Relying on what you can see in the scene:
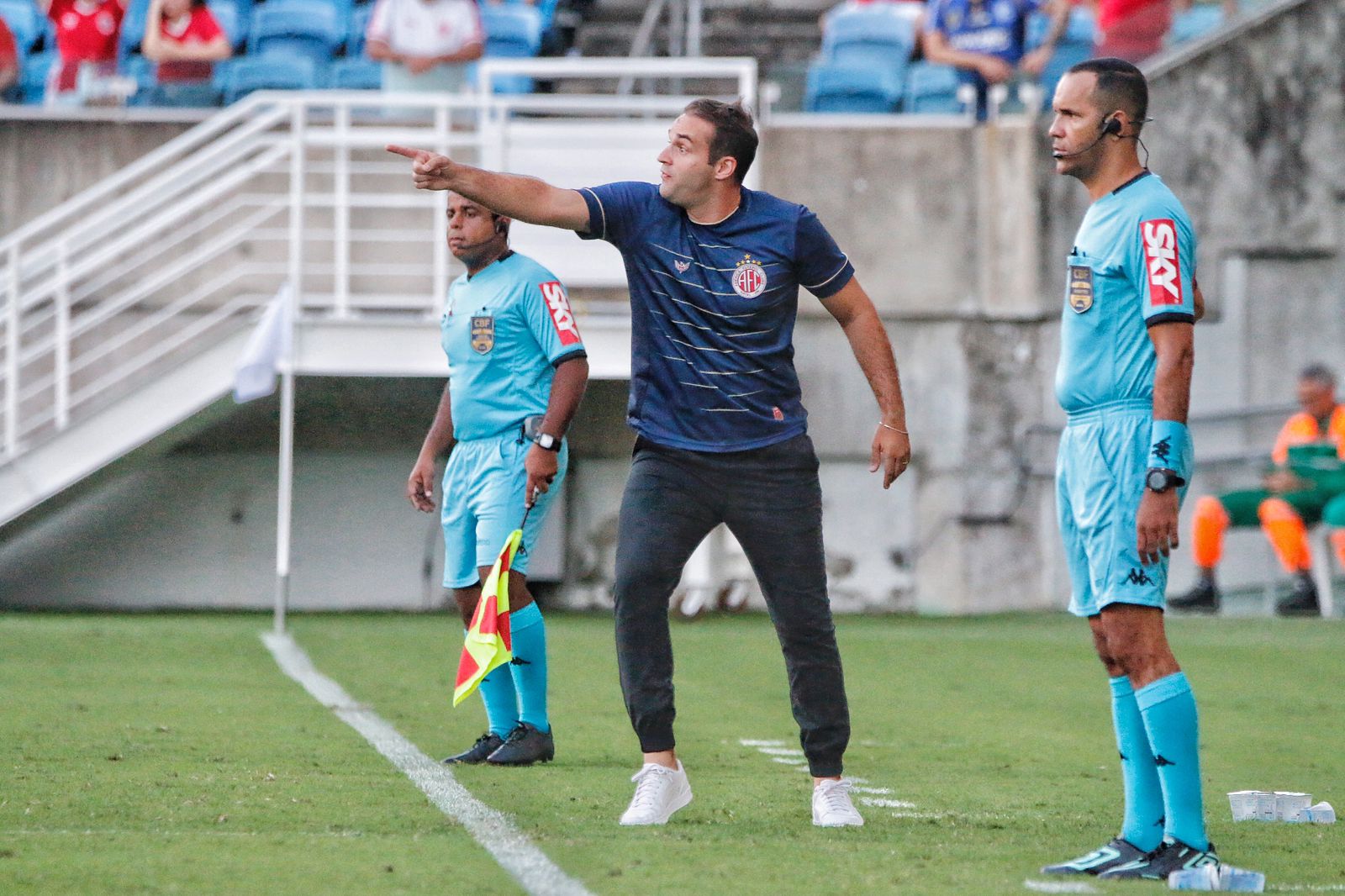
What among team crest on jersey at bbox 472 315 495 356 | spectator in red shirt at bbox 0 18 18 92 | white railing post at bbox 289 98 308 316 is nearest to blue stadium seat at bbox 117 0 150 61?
spectator in red shirt at bbox 0 18 18 92

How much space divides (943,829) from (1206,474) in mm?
11690

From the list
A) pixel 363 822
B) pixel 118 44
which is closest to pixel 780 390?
pixel 363 822

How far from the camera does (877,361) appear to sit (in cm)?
552

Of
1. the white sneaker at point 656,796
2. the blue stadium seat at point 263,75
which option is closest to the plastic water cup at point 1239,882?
the white sneaker at point 656,796

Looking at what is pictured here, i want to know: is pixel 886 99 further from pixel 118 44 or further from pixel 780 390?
pixel 780 390

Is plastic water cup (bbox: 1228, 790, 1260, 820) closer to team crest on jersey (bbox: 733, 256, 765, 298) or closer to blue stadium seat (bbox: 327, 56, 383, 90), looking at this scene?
team crest on jersey (bbox: 733, 256, 765, 298)

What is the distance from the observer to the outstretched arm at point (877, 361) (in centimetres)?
543

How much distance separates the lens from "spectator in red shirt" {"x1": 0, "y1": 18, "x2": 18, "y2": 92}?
16.5 metres

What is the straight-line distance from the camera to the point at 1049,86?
1634cm

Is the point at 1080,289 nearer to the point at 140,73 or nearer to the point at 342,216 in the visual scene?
the point at 342,216

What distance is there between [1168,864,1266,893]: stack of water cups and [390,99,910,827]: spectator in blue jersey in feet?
3.82

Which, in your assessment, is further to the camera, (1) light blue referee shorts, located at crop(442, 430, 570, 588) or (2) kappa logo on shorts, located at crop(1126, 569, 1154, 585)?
(1) light blue referee shorts, located at crop(442, 430, 570, 588)

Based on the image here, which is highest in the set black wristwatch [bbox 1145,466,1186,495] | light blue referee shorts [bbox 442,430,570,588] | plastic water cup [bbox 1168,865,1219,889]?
black wristwatch [bbox 1145,466,1186,495]

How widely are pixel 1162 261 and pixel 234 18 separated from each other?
550 inches
